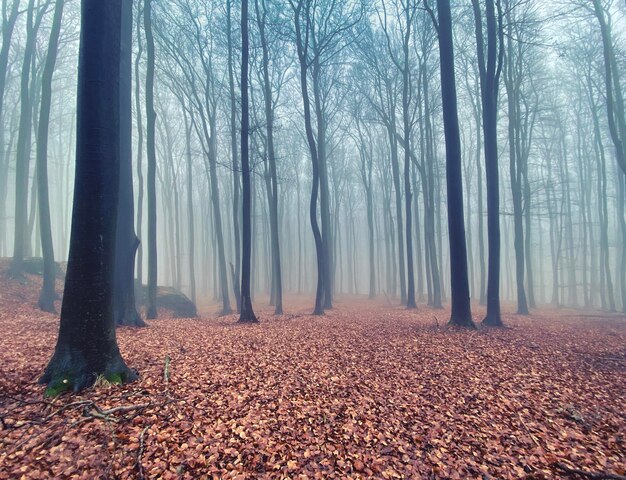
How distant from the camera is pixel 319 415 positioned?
4258mm

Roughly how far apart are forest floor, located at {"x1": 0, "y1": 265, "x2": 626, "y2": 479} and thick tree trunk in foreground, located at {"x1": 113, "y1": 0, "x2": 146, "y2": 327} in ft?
8.66

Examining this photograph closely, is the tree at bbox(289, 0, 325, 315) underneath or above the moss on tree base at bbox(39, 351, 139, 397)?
above

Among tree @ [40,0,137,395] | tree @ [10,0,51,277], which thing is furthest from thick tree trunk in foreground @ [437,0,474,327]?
tree @ [10,0,51,277]

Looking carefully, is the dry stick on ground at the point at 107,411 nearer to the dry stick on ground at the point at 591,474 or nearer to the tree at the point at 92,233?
the tree at the point at 92,233

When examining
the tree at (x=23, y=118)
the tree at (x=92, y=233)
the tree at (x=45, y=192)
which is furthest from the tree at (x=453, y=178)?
the tree at (x=23, y=118)

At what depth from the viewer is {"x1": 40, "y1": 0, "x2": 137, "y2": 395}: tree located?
4.68 meters

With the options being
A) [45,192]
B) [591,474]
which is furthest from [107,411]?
[45,192]

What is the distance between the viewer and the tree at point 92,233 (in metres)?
4.68

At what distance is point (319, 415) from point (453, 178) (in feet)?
27.9

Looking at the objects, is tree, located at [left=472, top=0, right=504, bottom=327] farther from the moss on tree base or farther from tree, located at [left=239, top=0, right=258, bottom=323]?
the moss on tree base

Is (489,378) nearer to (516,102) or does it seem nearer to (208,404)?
(208,404)

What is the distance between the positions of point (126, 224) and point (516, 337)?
11679 millimetres

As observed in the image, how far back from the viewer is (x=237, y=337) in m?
8.28

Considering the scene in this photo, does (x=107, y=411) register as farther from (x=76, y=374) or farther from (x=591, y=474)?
(x=591, y=474)
